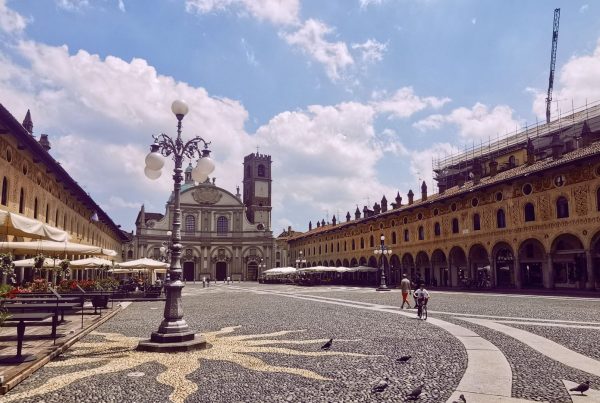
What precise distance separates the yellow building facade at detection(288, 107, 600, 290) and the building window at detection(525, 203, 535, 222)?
0.07 m

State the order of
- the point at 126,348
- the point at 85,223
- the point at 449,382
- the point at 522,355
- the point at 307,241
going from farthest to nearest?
the point at 307,241, the point at 85,223, the point at 126,348, the point at 522,355, the point at 449,382

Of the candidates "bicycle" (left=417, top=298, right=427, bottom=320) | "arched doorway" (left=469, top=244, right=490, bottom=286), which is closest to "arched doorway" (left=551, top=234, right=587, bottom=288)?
"arched doorway" (left=469, top=244, right=490, bottom=286)

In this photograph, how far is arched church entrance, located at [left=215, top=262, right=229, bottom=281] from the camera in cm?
8400

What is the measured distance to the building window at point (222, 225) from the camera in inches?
3374

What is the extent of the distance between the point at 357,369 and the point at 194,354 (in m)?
3.08

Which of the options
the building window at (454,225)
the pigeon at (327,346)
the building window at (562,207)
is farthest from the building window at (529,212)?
the pigeon at (327,346)

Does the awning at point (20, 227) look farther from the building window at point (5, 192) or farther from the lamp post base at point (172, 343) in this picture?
the building window at point (5, 192)

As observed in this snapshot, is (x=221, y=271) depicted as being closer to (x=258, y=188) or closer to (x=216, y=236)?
(x=216, y=236)

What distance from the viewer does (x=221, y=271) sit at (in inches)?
3322

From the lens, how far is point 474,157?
164 feet

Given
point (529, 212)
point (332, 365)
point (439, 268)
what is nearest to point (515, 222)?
point (529, 212)

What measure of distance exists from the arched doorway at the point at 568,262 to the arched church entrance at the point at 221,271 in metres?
62.0

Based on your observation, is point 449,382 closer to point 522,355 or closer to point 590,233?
point 522,355

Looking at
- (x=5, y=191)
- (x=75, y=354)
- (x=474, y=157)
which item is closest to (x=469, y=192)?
(x=474, y=157)
